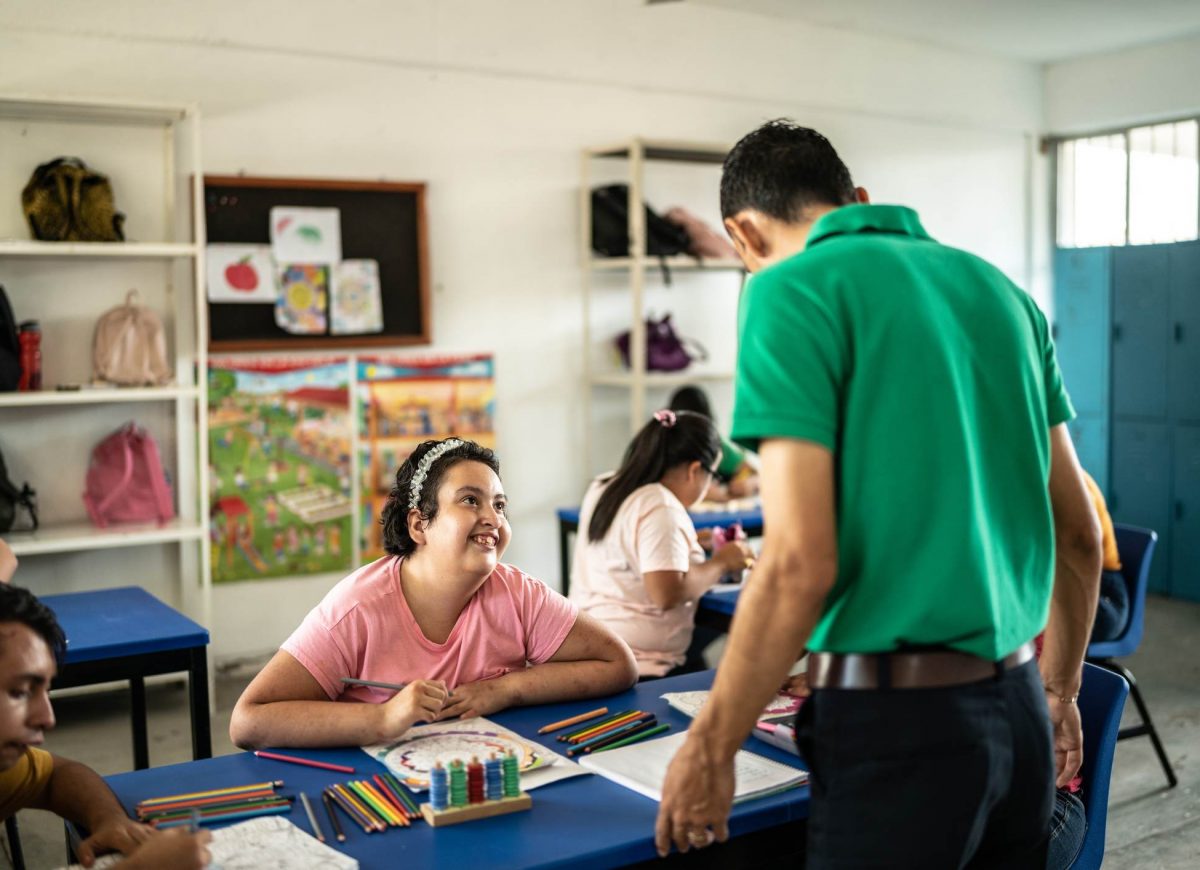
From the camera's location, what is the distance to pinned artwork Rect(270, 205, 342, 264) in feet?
16.6

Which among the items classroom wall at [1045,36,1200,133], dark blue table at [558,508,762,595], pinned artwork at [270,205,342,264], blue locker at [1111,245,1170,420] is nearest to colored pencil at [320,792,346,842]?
dark blue table at [558,508,762,595]

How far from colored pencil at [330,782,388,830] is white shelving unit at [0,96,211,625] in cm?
294

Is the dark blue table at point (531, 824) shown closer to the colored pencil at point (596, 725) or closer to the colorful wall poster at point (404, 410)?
the colored pencil at point (596, 725)

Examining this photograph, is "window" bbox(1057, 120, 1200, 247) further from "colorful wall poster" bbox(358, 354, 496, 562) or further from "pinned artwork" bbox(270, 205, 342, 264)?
"pinned artwork" bbox(270, 205, 342, 264)

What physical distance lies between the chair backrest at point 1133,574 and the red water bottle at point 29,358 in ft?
11.9

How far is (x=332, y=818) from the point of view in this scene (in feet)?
5.54

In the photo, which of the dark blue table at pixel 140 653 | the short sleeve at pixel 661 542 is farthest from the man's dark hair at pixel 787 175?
the dark blue table at pixel 140 653

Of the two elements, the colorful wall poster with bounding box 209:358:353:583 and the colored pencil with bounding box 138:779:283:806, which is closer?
the colored pencil with bounding box 138:779:283:806

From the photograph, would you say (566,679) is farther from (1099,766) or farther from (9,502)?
(9,502)

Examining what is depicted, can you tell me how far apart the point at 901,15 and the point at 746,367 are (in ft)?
18.7

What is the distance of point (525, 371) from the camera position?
19.0ft

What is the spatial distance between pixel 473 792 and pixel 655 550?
159 cm

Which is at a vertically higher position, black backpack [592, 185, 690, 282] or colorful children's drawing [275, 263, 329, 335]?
black backpack [592, 185, 690, 282]

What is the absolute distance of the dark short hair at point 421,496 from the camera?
2.37 m
